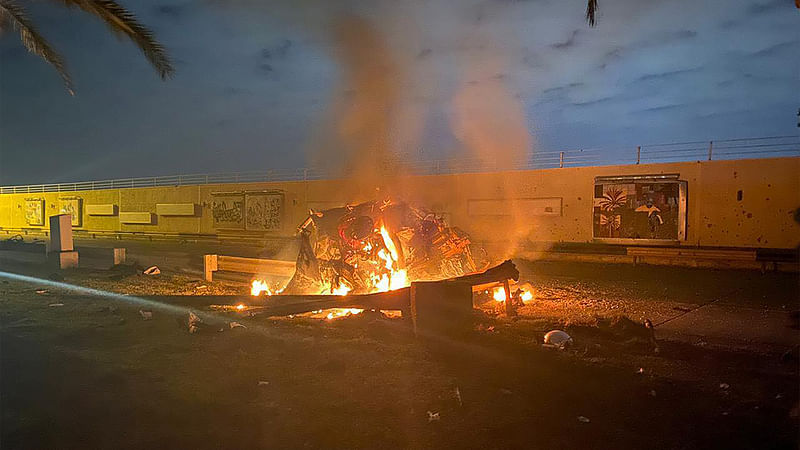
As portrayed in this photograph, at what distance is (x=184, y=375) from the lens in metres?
5.76

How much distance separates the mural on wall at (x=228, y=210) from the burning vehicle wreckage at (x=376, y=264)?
16.2m

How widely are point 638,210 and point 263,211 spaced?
17302 millimetres

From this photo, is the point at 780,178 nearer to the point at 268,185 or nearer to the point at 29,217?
the point at 268,185

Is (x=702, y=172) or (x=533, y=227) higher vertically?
(x=702, y=172)

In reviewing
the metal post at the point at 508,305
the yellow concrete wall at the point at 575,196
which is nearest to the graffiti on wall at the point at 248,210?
the yellow concrete wall at the point at 575,196

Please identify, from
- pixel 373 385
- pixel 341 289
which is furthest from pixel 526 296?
pixel 373 385

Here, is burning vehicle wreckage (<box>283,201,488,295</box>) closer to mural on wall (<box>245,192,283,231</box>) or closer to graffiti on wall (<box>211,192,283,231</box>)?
mural on wall (<box>245,192,283,231</box>)

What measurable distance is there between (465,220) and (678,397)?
15.7 metres

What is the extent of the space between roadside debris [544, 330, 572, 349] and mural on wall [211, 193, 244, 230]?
74.1 feet

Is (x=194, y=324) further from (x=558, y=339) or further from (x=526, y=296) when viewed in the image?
(x=526, y=296)

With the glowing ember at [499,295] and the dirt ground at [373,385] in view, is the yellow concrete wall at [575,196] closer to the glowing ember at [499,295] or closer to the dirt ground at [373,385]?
the glowing ember at [499,295]

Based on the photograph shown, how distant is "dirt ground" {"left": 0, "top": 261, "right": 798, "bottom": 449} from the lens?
4.20 metres

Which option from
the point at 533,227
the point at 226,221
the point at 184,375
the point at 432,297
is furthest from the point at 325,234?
the point at 226,221

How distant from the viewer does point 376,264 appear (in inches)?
415
